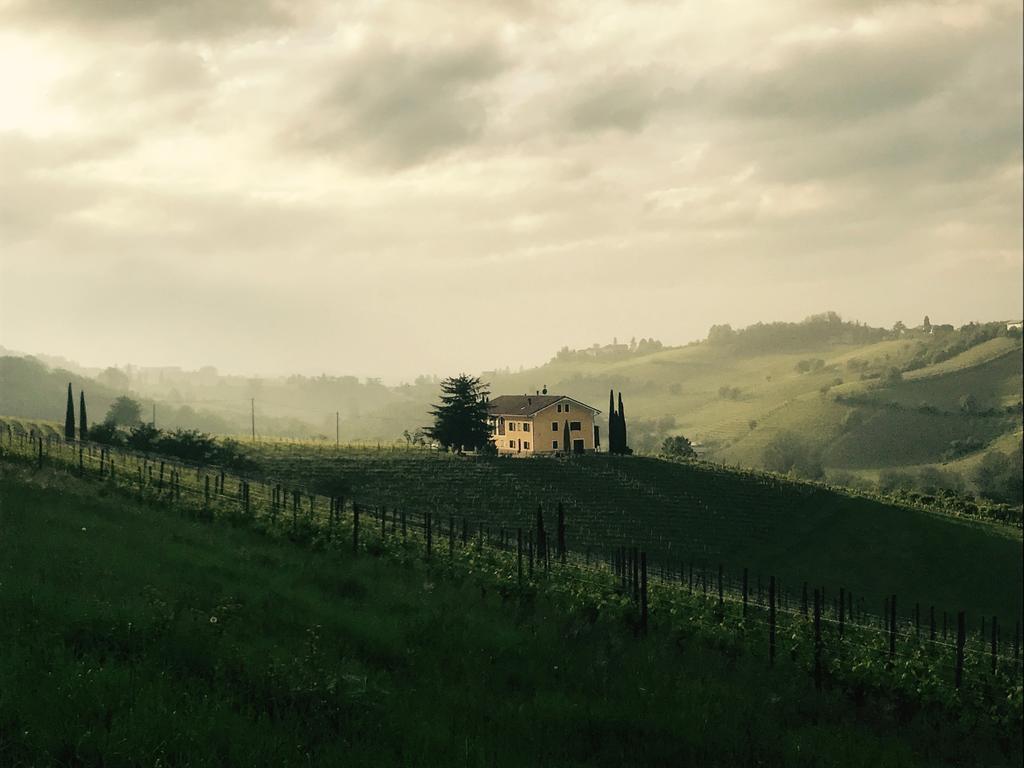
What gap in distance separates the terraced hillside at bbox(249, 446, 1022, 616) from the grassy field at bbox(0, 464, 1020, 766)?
1213 inches

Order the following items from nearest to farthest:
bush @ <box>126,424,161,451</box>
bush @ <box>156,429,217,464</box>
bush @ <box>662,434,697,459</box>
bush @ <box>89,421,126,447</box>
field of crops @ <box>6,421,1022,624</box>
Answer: bush @ <box>126,424,161,451</box> → bush @ <box>89,421,126,447</box> → bush @ <box>156,429,217,464</box> → field of crops @ <box>6,421,1022,624</box> → bush @ <box>662,434,697,459</box>

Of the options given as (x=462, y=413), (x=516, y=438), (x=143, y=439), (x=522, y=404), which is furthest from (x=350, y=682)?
(x=522, y=404)

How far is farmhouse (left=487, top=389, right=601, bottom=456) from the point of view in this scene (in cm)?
5475

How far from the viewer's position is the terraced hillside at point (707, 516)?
52875mm

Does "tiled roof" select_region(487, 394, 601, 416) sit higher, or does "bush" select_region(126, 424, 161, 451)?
"tiled roof" select_region(487, 394, 601, 416)

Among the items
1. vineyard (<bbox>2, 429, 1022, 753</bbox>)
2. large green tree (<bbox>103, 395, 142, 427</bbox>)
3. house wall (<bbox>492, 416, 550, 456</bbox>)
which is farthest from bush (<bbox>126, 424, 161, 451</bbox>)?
house wall (<bbox>492, 416, 550, 456</bbox>)

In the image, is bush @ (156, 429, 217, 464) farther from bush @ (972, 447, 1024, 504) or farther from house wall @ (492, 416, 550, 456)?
bush @ (972, 447, 1024, 504)

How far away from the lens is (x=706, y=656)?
18578 mm

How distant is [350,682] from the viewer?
11805 mm

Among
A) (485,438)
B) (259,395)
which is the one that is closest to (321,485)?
(485,438)

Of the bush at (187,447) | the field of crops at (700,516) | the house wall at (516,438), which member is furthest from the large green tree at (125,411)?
the house wall at (516,438)

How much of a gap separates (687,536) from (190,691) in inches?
2078

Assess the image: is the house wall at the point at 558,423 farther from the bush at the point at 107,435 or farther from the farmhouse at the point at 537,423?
the bush at the point at 107,435

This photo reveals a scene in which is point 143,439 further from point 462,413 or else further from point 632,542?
point 632,542
